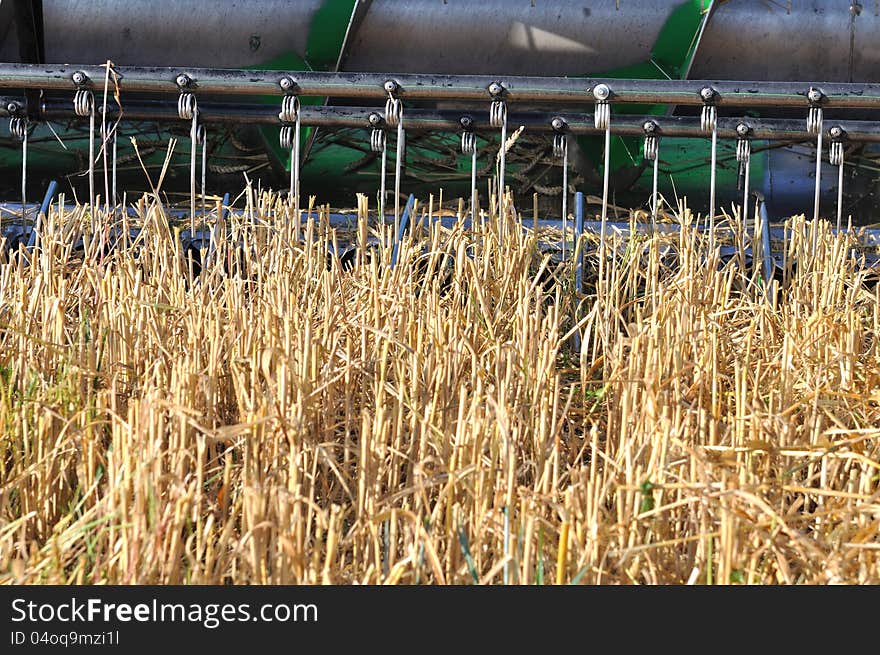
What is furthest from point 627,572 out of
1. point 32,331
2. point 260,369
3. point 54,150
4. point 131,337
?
point 54,150

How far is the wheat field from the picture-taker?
6.21ft

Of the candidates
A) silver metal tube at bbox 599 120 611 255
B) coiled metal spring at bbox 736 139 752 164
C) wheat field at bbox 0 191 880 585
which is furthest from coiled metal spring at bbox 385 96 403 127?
coiled metal spring at bbox 736 139 752 164

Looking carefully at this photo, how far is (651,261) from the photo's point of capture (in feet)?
10.6

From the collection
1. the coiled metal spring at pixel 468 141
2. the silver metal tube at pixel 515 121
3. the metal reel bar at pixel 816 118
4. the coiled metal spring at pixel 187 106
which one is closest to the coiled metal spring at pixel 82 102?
the coiled metal spring at pixel 187 106

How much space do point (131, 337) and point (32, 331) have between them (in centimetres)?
23

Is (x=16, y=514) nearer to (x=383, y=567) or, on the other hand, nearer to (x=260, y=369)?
(x=260, y=369)

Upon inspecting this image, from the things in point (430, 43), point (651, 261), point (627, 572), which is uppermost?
point (430, 43)

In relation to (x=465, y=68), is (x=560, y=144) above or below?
below

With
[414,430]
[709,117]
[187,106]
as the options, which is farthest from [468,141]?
[414,430]

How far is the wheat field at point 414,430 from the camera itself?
1.89 m

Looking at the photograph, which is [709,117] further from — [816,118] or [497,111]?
[497,111]

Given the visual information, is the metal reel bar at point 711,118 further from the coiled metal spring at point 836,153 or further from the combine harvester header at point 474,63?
the combine harvester header at point 474,63

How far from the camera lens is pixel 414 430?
7.86ft

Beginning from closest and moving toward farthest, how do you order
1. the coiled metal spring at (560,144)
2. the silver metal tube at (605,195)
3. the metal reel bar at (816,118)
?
the silver metal tube at (605,195) → the metal reel bar at (816,118) → the coiled metal spring at (560,144)
